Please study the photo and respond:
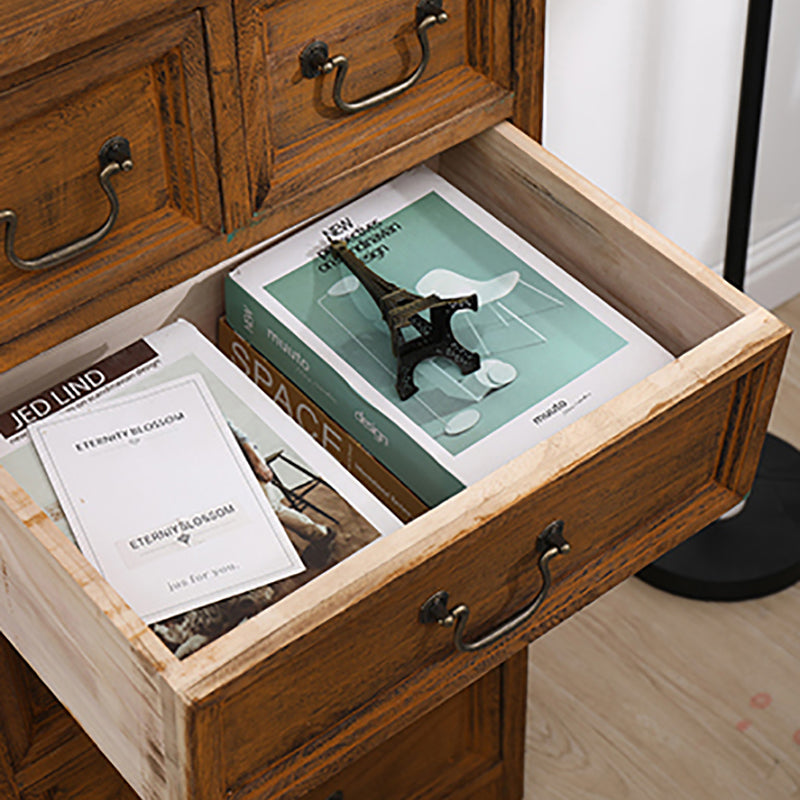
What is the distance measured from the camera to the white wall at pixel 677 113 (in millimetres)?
1585

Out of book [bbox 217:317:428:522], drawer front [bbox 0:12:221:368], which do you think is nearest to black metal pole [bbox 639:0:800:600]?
book [bbox 217:317:428:522]

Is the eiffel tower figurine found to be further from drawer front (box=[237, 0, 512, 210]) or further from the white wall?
the white wall

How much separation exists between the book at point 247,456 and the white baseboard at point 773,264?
4.08 feet

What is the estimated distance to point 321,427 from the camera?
101 centimetres

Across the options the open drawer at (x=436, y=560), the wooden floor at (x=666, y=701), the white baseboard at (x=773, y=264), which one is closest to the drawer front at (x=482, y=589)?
the open drawer at (x=436, y=560)

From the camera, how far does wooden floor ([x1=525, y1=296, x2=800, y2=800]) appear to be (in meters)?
1.61

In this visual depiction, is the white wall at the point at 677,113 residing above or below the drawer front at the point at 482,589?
below

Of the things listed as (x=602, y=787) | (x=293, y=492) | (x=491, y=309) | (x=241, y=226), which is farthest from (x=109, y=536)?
(x=602, y=787)

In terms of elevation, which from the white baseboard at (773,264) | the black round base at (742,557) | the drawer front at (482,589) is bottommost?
the black round base at (742,557)

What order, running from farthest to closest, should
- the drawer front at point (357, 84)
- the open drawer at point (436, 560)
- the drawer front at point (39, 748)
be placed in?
the drawer front at point (39, 748) < the drawer front at point (357, 84) < the open drawer at point (436, 560)

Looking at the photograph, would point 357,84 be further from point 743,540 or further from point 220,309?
point 743,540

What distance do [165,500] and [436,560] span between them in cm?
19

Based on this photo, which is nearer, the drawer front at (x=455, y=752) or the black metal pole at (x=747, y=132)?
the drawer front at (x=455, y=752)

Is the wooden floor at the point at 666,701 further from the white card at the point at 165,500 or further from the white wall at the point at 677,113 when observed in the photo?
the white card at the point at 165,500
